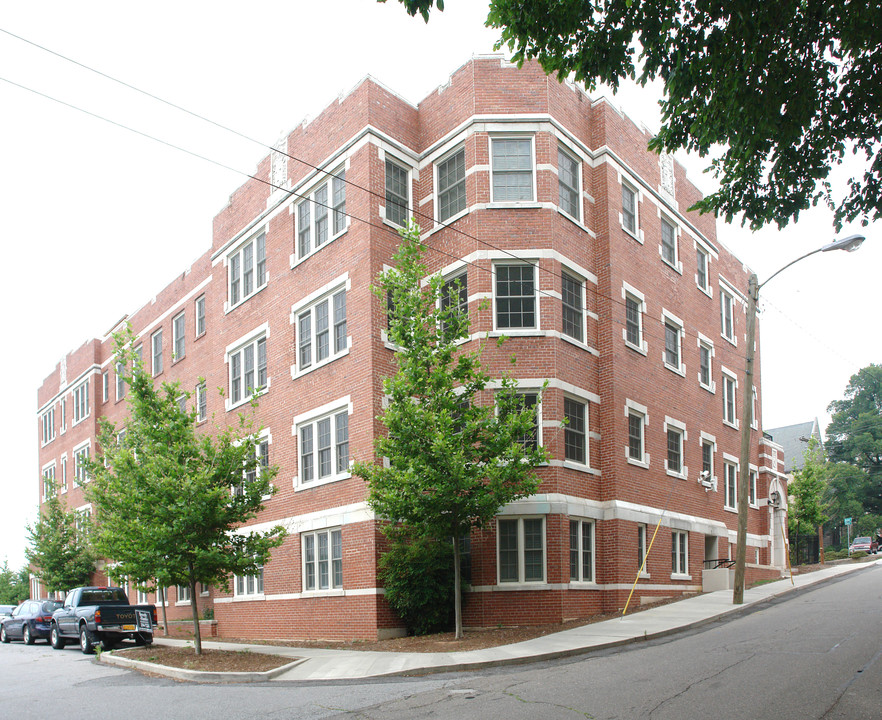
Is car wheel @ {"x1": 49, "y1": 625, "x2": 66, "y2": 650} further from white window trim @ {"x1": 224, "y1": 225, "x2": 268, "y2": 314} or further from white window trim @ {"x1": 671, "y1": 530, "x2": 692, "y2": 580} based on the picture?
white window trim @ {"x1": 671, "y1": 530, "x2": 692, "y2": 580}

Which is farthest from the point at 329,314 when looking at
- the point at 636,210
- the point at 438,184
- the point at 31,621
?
the point at 31,621

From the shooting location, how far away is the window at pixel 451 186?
2308 centimetres

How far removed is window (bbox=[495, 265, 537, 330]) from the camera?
22.0 m

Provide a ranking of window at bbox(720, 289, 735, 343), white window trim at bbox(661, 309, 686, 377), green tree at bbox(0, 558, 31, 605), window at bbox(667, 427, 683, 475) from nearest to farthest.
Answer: window at bbox(667, 427, 683, 475) → white window trim at bbox(661, 309, 686, 377) → window at bbox(720, 289, 735, 343) → green tree at bbox(0, 558, 31, 605)

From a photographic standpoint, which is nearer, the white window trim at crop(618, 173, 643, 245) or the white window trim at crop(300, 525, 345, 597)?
the white window trim at crop(300, 525, 345, 597)

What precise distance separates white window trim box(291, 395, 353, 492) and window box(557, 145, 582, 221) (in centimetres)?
781

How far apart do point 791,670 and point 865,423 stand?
248 ft

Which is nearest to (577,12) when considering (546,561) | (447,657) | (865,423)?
(447,657)

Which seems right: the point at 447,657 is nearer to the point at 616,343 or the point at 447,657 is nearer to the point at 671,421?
the point at 616,343

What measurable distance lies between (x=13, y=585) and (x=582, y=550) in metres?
45.3

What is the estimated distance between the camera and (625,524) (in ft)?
74.2

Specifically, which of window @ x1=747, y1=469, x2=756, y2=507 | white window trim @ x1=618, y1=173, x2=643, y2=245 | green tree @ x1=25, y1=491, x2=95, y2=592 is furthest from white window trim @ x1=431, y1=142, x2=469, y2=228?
green tree @ x1=25, y1=491, x2=95, y2=592

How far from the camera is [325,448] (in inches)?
930

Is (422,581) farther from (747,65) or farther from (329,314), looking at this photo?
(747,65)
